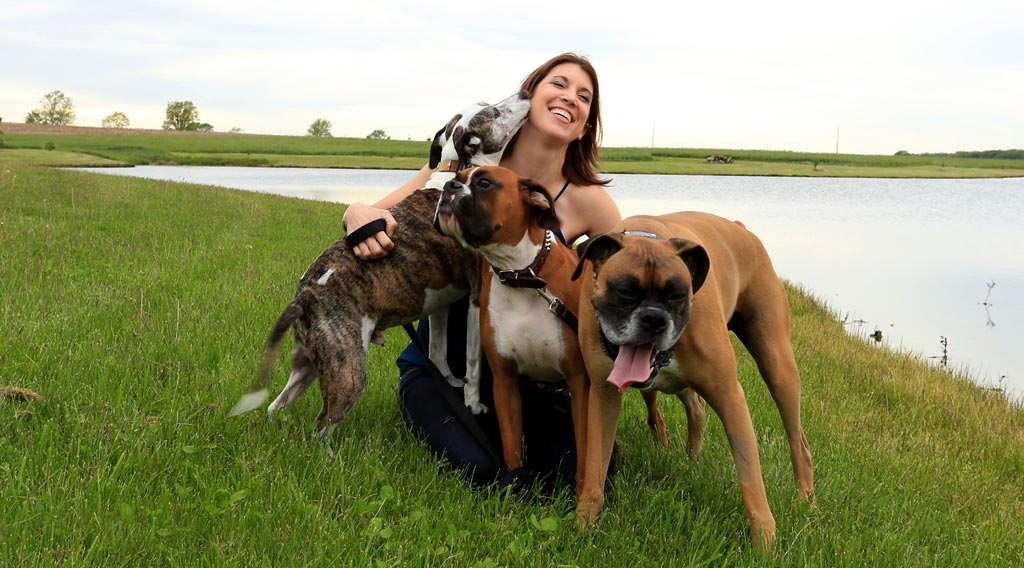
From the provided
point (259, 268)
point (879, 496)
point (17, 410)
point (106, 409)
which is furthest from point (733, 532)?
point (259, 268)

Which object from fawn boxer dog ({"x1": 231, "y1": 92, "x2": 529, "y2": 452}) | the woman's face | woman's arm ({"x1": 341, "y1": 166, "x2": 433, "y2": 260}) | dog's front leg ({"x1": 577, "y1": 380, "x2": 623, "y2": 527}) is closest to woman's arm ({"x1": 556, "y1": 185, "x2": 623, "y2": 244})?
the woman's face

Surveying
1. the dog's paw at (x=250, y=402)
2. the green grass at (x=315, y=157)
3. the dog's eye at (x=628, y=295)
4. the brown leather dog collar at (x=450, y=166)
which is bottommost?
the dog's paw at (x=250, y=402)

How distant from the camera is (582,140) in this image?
445cm

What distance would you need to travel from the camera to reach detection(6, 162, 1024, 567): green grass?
112 inches

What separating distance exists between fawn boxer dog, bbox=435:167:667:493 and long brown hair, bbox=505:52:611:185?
0.89 metres

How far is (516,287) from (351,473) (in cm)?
110

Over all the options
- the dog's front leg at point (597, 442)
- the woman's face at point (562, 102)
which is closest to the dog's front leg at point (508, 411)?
the dog's front leg at point (597, 442)

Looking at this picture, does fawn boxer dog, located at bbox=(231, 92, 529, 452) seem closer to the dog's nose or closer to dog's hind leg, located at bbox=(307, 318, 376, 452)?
dog's hind leg, located at bbox=(307, 318, 376, 452)

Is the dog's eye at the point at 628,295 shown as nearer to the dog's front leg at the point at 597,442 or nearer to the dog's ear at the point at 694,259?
the dog's ear at the point at 694,259

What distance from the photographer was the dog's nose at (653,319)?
259 cm

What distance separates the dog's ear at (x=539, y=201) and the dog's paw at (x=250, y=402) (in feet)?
5.49

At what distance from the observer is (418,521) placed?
3094 mm

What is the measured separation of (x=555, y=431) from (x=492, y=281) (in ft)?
3.30

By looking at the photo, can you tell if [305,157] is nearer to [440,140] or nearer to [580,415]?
[440,140]
